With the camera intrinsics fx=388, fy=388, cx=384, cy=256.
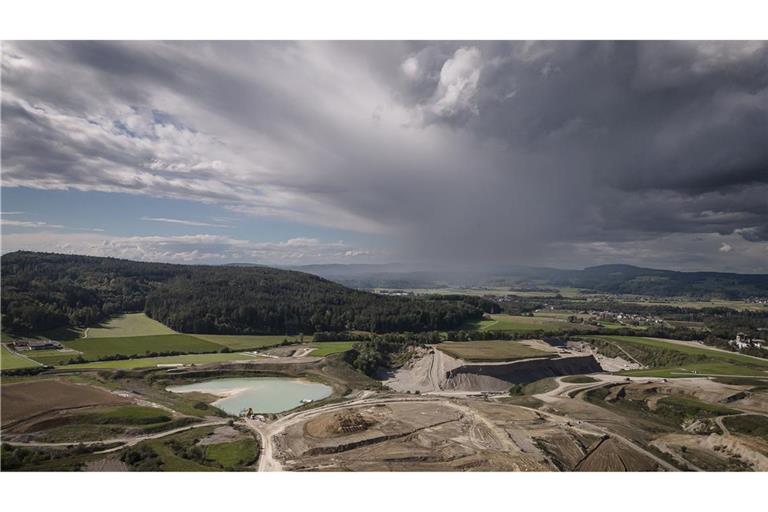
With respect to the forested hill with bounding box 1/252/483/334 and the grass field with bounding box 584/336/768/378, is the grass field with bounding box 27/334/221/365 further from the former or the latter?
the grass field with bounding box 584/336/768/378

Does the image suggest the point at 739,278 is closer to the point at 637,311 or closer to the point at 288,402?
the point at 637,311

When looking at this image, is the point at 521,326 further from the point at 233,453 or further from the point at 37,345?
the point at 37,345

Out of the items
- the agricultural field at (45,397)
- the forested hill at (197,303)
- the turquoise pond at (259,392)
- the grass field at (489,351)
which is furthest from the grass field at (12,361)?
the grass field at (489,351)

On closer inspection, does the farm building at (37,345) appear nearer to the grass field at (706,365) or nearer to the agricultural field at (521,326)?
the agricultural field at (521,326)

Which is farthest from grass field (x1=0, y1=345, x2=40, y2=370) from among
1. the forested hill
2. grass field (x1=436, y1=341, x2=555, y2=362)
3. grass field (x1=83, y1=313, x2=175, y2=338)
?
grass field (x1=436, y1=341, x2=555, y2=362)

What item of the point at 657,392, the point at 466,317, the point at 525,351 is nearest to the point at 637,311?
the point at 466,317

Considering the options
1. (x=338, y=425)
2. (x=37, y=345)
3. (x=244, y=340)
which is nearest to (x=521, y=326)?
(x=244, y=340)
